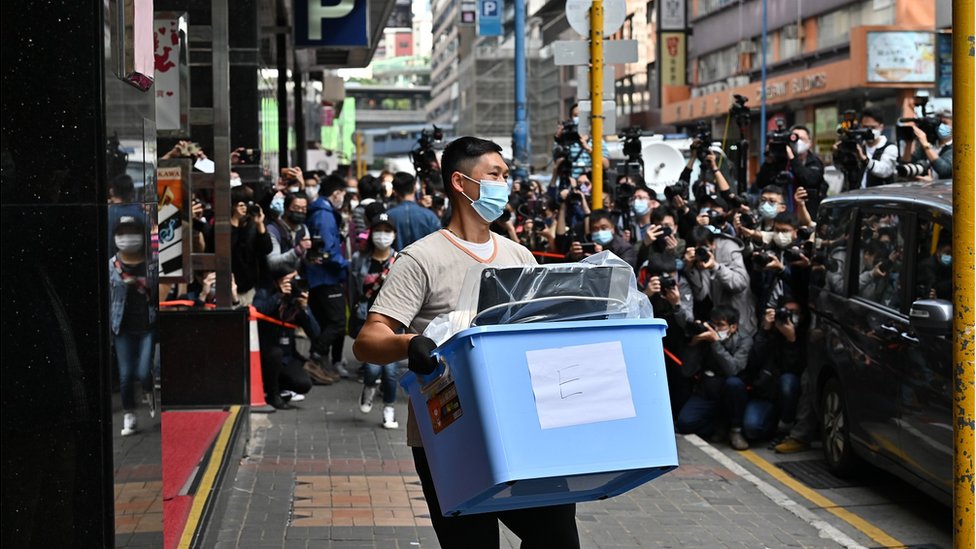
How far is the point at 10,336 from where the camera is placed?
146 inches

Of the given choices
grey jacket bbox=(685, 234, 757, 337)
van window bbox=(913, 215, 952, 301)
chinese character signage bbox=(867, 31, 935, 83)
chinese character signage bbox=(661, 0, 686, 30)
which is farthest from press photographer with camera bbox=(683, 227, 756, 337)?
chinese character signage bbox=(661, 0, 686, 30)

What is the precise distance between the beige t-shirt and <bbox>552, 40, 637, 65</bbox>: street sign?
756 centimetres

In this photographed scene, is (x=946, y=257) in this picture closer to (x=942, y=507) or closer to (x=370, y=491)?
(x=942, y=507)

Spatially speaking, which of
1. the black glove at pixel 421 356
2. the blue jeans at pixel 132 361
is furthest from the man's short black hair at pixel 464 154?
the blue jeans at pixel 132 361

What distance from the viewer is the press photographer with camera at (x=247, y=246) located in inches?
435

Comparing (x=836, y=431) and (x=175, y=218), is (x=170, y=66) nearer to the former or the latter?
(x=175, y=218)

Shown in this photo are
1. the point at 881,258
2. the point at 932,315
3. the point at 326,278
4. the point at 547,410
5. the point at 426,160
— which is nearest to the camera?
the point at 547,410

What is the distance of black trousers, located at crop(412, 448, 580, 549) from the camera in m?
4.09

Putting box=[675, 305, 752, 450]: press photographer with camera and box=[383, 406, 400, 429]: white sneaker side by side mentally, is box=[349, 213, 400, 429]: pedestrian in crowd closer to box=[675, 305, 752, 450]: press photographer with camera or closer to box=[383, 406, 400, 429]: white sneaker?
box=[383, 406, 400, 429]: white sneaker

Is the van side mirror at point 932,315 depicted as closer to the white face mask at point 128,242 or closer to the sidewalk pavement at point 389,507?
the sidewalk pavement at point 389,507

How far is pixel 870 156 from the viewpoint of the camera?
12.1 meters

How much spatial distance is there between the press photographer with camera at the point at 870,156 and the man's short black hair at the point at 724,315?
80.1 inches

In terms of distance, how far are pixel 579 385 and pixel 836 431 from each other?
19.0ft

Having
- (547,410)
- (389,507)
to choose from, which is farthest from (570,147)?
(547,410)
